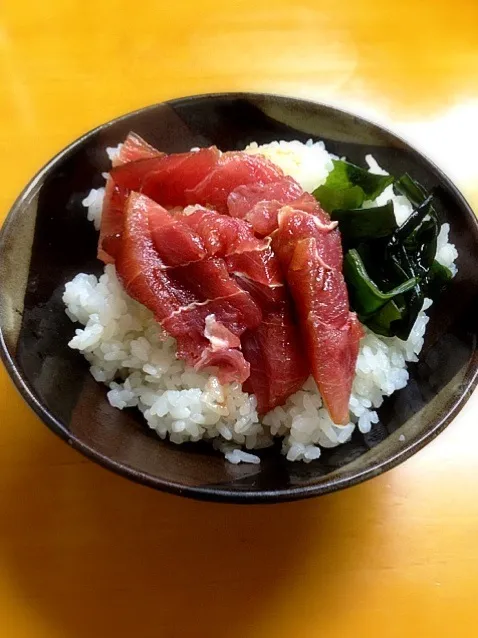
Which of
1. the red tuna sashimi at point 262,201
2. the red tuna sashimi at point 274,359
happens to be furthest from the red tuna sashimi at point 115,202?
the red tuna sashimi at point 274,359

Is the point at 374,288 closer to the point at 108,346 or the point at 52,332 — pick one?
the point at 108,346

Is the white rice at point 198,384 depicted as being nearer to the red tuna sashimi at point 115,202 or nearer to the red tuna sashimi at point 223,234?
the red tuna sashimi at point 115,202

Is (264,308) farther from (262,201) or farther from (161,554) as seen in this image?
(161,554)

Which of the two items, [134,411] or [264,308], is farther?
[134,411]

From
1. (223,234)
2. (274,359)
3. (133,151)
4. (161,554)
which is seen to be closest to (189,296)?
(223,234)

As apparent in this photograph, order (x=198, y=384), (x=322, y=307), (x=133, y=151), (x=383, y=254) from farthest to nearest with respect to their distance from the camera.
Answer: (x=133, y=151) < (x=383, y=254) < (x=198, y=384) < (x=322, y=307)

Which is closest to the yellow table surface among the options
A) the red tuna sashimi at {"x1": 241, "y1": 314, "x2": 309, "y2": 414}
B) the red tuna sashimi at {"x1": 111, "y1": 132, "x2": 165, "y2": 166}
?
the red tuna sashimi at {"x1": 241, "y1": 314, "x2": 309, "y2": 414}
